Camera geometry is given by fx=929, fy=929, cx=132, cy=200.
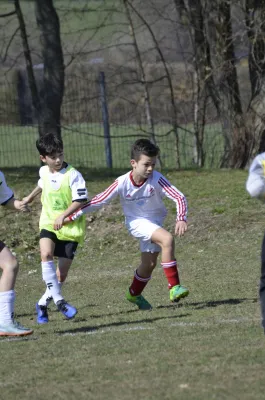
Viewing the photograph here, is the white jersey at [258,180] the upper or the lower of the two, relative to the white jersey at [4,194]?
upper

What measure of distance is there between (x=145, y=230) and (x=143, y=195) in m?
0.35

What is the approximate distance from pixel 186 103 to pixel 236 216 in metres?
6.98

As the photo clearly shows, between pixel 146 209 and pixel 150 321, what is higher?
pixel 146 209

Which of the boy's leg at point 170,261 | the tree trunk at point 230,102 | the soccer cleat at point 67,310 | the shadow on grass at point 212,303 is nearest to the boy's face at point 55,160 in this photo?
the boy's leg at point 170,261

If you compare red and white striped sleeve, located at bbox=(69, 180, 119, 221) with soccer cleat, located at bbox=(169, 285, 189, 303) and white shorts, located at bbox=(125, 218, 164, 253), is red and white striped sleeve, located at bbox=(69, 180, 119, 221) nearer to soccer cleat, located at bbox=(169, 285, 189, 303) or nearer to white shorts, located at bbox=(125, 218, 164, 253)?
white shorts, located at bbox=(125, 218, 164, 253)

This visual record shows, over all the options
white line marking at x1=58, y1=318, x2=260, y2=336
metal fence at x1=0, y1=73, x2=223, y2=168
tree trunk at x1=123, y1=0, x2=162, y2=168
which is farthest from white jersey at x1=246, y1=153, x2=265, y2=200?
tree trunk at x1=123, y1=0, x2=162, y2=168

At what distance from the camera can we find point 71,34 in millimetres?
21984

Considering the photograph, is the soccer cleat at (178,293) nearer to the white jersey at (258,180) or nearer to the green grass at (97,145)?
the white jersey at (258,180)

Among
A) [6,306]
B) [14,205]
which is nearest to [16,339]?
[6,306]

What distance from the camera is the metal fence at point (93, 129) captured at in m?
20.9

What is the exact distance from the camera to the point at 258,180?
6.02 meters

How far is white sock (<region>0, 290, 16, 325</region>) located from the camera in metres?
7.62

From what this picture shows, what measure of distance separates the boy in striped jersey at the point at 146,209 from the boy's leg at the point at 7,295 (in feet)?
3.67

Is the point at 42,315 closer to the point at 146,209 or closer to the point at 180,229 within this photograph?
the point at 146,209
